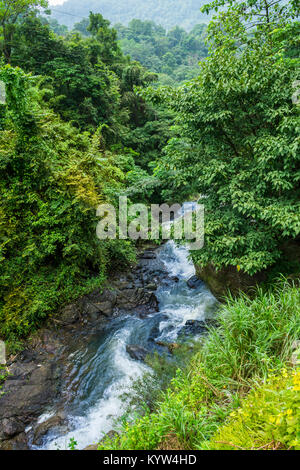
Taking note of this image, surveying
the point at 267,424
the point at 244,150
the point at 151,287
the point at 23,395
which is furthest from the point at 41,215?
the point at 267,424

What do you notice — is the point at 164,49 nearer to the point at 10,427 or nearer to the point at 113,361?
the point at 113,361

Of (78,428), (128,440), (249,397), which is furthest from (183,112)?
(78,428)

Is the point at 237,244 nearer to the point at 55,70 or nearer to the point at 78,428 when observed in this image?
the point at 78,428

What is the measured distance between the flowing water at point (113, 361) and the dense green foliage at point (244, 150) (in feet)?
7.95

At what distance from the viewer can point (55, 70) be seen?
12180mm

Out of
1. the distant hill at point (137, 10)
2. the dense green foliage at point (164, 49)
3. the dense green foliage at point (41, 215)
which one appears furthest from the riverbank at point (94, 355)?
the distant hill at point (137, 10)

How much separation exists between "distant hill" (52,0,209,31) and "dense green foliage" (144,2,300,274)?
111874mm

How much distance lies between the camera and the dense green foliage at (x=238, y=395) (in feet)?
6.44

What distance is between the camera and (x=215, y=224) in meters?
4.89

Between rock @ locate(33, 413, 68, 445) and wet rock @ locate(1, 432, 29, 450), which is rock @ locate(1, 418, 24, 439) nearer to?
wet rock @ locate(1, 432, 29, 450)

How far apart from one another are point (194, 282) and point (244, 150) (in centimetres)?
455

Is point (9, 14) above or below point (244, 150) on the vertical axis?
above

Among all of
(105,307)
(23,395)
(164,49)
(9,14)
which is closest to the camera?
(23,395)

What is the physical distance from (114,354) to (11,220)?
4137 millimetres
